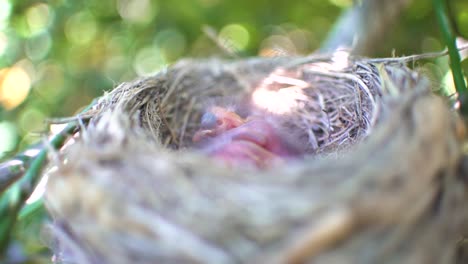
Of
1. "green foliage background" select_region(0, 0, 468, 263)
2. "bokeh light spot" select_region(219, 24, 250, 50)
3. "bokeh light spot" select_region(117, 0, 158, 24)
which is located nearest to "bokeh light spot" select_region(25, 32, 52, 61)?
"green foliage background" select_region(0, 0, 468, 263)

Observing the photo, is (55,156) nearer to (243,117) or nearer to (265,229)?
(265,229)

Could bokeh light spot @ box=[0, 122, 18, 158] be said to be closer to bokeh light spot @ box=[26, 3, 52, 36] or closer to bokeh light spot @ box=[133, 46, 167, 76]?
bokeh light spot @ box=[26, 3, 52, 36]

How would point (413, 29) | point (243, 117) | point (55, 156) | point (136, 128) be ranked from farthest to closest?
point (413, 29) < point (243, 117) < point (136, 128) < point (55, 156)

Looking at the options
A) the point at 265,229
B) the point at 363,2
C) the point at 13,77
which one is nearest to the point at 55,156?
the point at 265,229

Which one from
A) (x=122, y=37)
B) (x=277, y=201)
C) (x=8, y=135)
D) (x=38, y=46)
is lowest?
(x=277, y=201)

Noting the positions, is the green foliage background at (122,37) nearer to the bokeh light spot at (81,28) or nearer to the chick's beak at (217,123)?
the bokeh light spot at (81,28)

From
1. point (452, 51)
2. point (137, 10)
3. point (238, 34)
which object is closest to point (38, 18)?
point (137, 10)

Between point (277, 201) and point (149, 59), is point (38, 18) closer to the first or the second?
point (149, 59)
